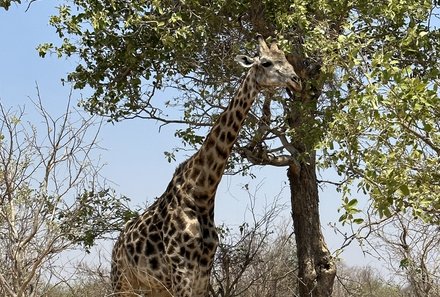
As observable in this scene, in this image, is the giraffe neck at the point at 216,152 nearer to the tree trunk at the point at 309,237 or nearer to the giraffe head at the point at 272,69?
the giraffe head at the point at 272,69

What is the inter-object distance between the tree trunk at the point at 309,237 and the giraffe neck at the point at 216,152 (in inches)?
107

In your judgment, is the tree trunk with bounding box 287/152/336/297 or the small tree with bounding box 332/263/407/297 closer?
the tree trunk with bounding box 287/152/336/297

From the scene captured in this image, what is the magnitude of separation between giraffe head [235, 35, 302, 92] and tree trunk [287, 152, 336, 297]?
2914 millimetres

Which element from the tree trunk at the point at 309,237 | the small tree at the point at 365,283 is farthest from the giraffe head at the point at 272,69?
the small tree at the point at 365,283

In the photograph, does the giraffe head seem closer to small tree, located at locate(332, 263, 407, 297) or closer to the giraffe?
the giraffe

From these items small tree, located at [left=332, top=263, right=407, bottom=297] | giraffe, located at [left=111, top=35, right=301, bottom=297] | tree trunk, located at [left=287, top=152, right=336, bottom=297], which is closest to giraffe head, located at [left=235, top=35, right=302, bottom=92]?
giraffe, located at [left=111, top=35, right=301, bottom=297]

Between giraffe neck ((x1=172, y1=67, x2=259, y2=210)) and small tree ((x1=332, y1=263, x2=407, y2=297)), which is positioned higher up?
small tree ((x1=332, y1=263, x2=407, y2=297))

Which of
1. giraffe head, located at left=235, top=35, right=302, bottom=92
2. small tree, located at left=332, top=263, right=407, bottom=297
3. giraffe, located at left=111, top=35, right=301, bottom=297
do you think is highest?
small tree, located at left=332, top=263, right=407, bottom=297

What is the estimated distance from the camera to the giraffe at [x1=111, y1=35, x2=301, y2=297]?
8.00 metres

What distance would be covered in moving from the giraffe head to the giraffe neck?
0.08 metres

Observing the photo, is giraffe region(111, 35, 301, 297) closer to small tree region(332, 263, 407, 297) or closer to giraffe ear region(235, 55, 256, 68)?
giraffe ear region(235, 55, 256, 68)

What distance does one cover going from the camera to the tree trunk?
36.6 ft

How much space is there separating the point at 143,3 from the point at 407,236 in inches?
193

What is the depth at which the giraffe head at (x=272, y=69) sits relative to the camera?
7938 mm
